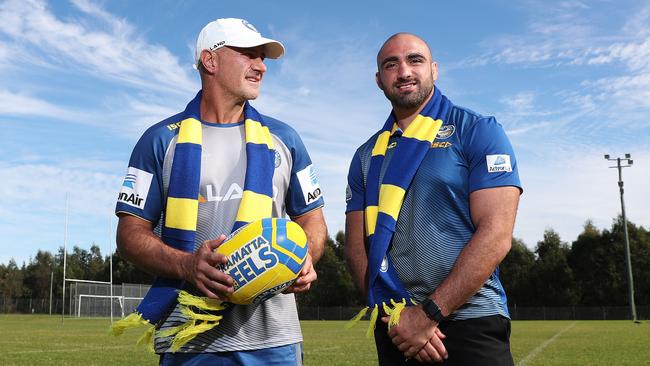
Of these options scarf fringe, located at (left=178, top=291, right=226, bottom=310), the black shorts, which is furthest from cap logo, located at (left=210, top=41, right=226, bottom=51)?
the black shorts

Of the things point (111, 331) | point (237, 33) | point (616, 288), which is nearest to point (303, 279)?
point (111, 331)

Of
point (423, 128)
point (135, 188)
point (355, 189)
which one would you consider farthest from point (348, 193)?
point (135, 188)

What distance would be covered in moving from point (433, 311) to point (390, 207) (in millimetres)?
587

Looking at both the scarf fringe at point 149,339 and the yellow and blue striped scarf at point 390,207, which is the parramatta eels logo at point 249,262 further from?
the yellow and blue striped scarf at point 390,207

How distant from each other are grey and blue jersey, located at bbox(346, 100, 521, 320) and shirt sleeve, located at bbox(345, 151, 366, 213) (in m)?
0.37

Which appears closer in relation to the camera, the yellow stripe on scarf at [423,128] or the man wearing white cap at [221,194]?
the man wearing white cap at [221,194]

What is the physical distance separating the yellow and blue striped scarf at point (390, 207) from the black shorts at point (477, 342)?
0.26 metres

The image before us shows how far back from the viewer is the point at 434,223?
10.9 feet

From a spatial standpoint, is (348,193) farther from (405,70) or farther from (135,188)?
(135,188)

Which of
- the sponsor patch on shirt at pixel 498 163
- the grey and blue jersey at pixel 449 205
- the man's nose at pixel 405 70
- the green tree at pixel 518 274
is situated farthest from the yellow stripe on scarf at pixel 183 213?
the green tree at pixel 518 274

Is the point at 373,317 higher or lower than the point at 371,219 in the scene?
lower

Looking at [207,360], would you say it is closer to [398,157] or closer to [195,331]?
[195,331]

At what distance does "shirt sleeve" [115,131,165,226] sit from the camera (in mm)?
3174

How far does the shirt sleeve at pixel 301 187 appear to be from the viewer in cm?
338
